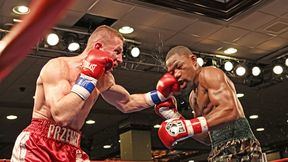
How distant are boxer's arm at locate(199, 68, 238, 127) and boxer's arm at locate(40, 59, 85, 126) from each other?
0.87 metres

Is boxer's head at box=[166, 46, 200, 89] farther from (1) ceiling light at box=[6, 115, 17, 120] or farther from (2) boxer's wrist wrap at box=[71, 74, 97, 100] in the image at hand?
(1) ceiling light at box=[6, 115, 17, 120]

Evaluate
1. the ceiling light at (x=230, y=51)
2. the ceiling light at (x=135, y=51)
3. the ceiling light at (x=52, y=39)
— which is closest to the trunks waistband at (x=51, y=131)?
the ceiling light at (x=52, y=39)

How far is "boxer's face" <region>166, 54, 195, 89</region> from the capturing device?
2.69m

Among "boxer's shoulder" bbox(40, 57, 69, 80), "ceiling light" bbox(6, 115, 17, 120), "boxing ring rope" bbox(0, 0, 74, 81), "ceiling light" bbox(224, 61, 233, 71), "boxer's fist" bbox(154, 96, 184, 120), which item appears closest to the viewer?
"boxing ring rope" bbox(0, 0, 74, 81)

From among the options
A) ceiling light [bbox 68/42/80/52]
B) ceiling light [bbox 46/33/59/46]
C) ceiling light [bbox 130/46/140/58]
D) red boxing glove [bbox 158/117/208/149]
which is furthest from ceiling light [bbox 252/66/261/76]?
red boxing glove [bbox 158/117/208/149]

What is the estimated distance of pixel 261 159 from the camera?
2.46 m

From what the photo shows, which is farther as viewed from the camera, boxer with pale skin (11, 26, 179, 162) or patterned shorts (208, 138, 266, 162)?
patterned shorts (208, 138, 266, 162)

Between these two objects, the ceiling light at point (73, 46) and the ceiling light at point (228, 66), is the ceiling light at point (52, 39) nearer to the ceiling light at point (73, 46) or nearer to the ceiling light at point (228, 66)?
the ceiling light at point (73, 46)

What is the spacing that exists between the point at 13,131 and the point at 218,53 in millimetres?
5552

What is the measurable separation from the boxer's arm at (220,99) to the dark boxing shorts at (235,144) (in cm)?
6

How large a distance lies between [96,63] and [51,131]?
0.39 m

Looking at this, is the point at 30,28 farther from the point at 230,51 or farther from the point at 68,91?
the point at 230,51

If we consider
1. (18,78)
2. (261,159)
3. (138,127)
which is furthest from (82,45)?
(138,127)

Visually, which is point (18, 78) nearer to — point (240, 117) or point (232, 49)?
point (232, 49)
